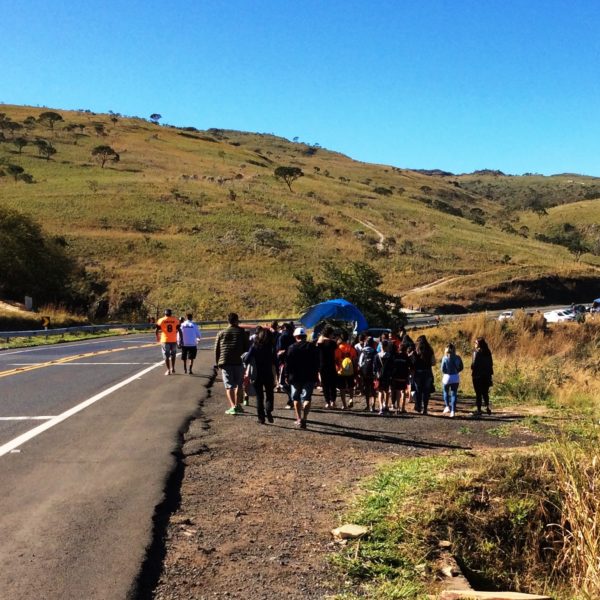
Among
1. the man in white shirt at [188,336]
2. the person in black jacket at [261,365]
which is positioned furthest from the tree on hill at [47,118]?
the person in black jacket at [261,365]

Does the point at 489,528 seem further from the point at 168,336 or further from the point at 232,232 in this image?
the point at 232,232

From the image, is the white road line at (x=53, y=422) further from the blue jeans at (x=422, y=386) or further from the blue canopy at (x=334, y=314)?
the blue jeans at (x=422, y=386)

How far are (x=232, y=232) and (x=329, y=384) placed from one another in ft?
187

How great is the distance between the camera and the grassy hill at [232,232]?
179ft

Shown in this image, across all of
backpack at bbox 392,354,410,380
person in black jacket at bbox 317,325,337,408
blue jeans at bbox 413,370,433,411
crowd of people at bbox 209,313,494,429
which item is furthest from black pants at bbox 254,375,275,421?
blue jeans at bbox 413,370,433,411

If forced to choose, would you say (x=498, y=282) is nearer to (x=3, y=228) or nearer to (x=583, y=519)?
(x=3, y=228)

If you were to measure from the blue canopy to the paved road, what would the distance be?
3.88 meters

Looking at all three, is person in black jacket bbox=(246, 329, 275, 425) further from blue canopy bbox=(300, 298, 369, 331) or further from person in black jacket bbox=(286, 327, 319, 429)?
blue canopy bbox=(300, 298, 369, 331)

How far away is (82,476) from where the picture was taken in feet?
23.3

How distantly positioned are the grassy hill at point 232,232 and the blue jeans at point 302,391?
38.2m

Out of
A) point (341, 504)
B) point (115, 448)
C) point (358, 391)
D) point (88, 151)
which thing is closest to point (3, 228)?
point (358, 391)

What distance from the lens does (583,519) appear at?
17.7ft

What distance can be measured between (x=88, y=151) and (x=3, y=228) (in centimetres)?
6268

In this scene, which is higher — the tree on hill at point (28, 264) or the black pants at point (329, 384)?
the tree on hill at point (28, 264)
